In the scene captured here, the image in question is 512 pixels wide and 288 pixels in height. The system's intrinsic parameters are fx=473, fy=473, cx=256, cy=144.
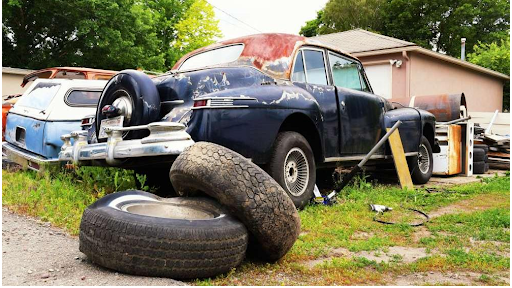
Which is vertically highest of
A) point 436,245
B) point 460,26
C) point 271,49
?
point 460,26

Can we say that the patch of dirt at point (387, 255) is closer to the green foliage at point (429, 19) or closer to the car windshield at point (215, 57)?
the car windshield at point (215, 57)

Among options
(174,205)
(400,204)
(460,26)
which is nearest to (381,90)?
(400,204)

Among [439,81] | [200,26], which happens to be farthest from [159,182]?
[200,26]

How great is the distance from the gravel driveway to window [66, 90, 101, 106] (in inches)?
111

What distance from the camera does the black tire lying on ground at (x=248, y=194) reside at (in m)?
3.06

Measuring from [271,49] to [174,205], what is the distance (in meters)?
2.62

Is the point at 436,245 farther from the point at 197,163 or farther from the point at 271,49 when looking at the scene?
the point at 271,49

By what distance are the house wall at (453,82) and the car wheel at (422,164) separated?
9.50m

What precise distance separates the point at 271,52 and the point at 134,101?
1.72 meters

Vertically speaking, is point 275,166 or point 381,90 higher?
point 381,90

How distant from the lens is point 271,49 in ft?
17.7

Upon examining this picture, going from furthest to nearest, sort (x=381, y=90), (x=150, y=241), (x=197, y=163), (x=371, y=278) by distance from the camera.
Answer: (x=381, y=90) < (x=197, y=163) < (x=371, y=278) < (x=150, y=241)

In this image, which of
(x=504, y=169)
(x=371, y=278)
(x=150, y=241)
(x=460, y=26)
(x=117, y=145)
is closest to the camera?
(x=150, y=241)

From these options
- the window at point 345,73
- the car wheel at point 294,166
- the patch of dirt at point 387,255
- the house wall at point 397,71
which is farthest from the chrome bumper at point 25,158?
the house wall at point 397,71
